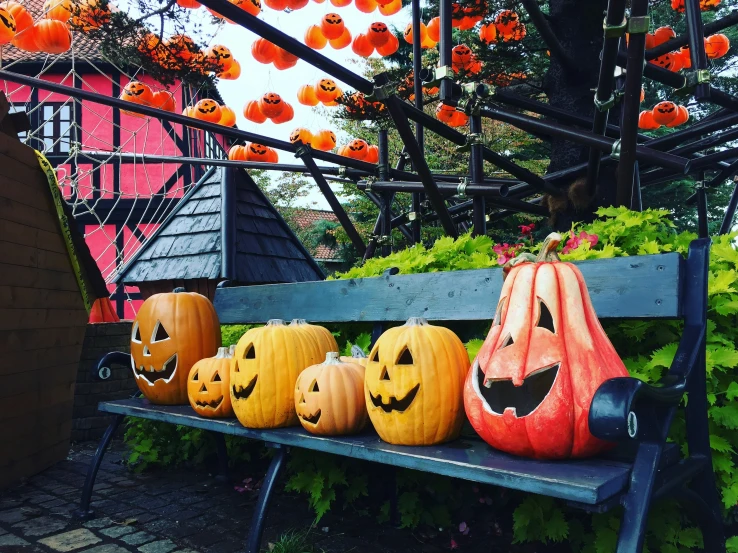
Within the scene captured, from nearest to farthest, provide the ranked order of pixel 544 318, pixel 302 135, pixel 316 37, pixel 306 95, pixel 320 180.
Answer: pixel 544 318, pixel 320 180, pixel 316 37, pixel 306 95, pixel 302 135

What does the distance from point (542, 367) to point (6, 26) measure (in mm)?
7868

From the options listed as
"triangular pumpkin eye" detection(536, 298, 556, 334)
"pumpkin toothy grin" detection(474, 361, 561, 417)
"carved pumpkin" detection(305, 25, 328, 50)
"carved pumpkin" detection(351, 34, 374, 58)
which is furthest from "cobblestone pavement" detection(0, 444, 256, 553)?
"carved pumpkin" detection(305, 25, 328, 50)

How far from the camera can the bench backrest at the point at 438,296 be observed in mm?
1747

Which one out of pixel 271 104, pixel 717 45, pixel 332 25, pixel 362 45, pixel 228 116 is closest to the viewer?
pixel 717 45

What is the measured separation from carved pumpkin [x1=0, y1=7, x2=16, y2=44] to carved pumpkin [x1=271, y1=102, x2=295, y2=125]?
12.5 feet

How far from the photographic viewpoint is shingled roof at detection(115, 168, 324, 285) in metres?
5.27

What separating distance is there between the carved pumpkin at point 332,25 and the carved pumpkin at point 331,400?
6.99m

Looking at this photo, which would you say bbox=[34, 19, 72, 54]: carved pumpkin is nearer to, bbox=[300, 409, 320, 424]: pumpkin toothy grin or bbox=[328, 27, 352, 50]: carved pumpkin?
bbox=[328, 27, 352, 50]: carved pumpkin

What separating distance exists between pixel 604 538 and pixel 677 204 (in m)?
19.7

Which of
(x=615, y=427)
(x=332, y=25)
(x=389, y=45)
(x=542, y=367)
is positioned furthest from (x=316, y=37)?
(x=615, y=427)

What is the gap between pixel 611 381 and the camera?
1.31 meters

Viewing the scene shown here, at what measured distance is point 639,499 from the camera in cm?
133

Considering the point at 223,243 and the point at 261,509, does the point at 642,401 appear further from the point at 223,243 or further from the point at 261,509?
the point at 223,243

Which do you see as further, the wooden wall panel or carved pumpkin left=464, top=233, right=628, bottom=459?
the wooden wall panel
